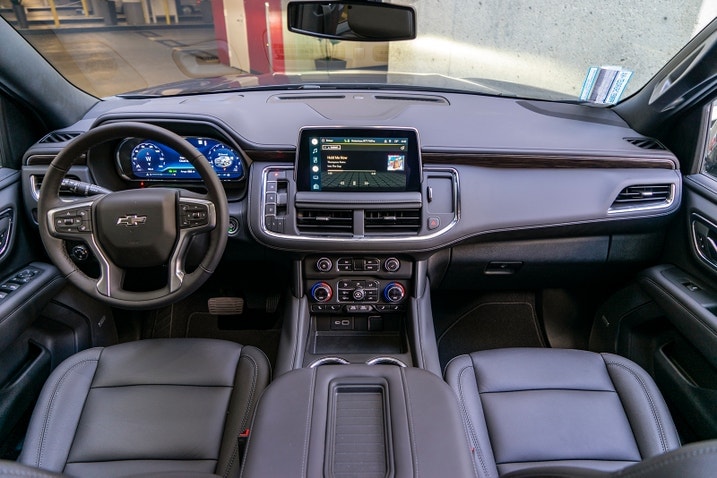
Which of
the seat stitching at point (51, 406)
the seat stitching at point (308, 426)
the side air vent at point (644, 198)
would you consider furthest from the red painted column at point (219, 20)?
the seat stitching at point (308, 426)

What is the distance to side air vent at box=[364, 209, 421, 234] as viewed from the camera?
1.91 meters

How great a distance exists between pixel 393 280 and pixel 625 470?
1.36 metres

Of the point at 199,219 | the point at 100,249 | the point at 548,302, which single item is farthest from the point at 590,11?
the point at 100,249

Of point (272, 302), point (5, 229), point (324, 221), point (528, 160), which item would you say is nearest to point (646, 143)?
point (528, 160)

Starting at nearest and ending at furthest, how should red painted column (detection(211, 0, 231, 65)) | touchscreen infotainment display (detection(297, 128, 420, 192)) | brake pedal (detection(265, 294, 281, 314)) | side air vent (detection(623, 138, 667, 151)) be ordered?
1. touchscreen infotainment display (detection(297, 128, 420, 192))
2. side air vent (detection(623, 138, 667, 151))
3. brake pedal (detection(265, 294, 281, 314))
4. red painted column (detection(211, 0, 231, 65))

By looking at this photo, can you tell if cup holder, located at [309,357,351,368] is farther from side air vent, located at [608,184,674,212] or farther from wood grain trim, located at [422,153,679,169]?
side air vent, located at [608,184,674,212]

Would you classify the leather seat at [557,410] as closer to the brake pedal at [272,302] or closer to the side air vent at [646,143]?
the side air vent at [646,143]

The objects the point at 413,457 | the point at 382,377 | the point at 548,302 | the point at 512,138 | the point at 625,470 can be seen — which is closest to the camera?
the point at 625,470

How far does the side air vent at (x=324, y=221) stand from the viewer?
1.92 metres

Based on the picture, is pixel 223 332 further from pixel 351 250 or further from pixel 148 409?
pixel 351 250

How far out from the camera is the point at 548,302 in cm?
270

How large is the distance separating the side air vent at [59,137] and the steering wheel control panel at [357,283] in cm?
115

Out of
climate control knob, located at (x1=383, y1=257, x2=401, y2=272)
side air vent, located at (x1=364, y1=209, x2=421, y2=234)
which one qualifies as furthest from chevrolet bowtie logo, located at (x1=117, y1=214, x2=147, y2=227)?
climate control knob, located at (x1=383, y1=257, x2=401, y2=272)

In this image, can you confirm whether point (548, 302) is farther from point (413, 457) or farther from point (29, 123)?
point (29, 123)
